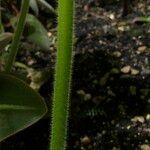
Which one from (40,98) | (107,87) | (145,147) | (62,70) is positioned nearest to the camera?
(62,70)

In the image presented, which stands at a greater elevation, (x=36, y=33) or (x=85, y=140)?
(x=36, y=33)

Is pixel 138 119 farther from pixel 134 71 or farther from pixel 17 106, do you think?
pixel 17 106

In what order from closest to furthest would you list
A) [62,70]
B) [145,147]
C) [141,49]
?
[62,70] < [145,147] < [141,49]

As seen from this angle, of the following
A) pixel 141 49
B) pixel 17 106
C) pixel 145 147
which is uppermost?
pixel 141 49

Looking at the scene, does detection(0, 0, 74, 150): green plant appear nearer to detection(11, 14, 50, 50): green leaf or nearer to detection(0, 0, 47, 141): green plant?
detection(0, 0, 47, 141): green plant

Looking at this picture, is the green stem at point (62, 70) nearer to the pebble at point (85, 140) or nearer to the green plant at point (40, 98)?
the green plant at point (40, 98)

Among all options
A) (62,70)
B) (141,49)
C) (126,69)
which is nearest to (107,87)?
(126,69)
